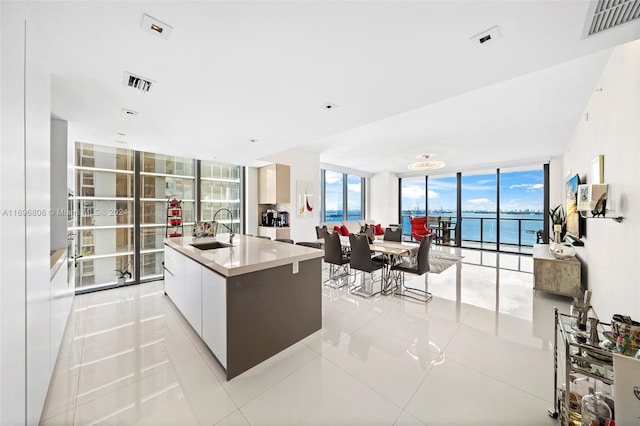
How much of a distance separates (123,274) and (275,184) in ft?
10.7

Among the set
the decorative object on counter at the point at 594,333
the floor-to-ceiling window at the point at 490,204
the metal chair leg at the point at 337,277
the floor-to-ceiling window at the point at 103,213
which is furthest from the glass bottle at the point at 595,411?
the floor-to-ceiling window at the point at 490,204

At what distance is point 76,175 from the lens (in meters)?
4.12

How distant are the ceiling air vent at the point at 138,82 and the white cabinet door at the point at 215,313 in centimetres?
170

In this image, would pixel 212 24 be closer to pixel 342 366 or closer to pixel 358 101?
pixel 358 101

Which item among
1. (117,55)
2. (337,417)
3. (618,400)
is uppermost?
(117,55)

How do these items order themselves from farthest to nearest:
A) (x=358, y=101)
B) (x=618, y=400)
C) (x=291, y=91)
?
(x=358, y=101)
(x=291, y=91)
(x=618, y=400)

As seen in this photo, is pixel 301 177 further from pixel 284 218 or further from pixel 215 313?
pixel 215 313

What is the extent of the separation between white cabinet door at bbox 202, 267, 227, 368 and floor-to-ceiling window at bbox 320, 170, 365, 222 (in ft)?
20.7

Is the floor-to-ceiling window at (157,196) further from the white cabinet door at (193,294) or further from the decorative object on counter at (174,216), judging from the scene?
the white cabinet door at (193,294)

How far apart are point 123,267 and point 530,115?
7442 millimetres

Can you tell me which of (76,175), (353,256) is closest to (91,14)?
(353,256)

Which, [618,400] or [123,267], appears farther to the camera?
[123,267]

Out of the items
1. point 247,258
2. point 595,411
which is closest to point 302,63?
point 247,258

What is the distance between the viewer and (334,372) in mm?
2018
